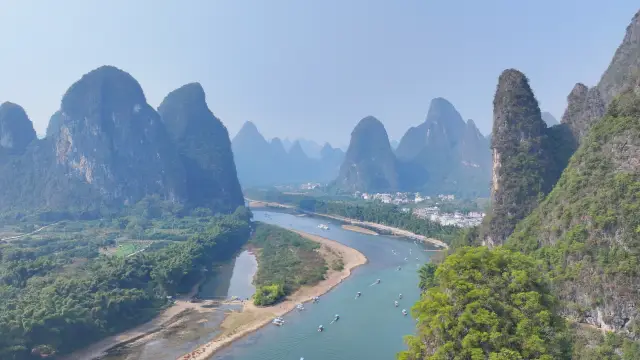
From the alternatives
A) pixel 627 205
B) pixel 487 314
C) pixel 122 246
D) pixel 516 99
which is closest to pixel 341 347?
pixel 627 205

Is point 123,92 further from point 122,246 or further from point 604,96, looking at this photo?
point 604,96

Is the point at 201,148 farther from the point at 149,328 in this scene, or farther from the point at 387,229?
the point at 149,328

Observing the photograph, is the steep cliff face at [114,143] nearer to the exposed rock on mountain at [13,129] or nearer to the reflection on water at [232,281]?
the exposed rock on mountain at [13,129]

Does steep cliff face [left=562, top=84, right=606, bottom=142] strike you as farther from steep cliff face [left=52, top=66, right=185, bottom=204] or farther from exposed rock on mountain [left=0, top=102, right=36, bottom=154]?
exposed rock on mountain [left=0, top=102, right=36, bottom=154]

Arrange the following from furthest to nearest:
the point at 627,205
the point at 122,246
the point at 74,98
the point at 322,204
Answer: the point at 322,204 → the point at 74,98 → the point at 122,246 → the point at 627,205

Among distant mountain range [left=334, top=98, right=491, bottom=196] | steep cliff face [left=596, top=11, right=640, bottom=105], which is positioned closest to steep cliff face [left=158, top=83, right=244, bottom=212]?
distant mountain range [left=334, top=98, right=491, bottom=196]

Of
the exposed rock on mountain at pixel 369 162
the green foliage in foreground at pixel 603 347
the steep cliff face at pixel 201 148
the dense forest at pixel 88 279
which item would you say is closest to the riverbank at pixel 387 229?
the steep cliff face at pixel 201 148

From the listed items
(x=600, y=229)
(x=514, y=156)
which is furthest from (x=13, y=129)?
(x=600, y=229)
